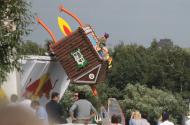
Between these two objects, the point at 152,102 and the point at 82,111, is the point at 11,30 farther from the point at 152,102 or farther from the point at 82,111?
the point at 152,102

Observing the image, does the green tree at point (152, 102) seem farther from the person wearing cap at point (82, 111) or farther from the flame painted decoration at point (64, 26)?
the person wearing cap at point (82, 111)

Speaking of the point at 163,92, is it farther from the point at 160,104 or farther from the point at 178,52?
the point at 178,52

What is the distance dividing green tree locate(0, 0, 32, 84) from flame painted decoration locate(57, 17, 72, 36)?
568 inches

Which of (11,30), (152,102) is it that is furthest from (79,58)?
(152,102)

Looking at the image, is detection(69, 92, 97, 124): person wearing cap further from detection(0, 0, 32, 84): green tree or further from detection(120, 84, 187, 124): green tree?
detection(120, 84, 187, 124): green tree

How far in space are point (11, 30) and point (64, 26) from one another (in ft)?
51.7

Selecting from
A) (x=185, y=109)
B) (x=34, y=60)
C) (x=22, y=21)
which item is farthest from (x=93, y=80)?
(x=185, y=109)

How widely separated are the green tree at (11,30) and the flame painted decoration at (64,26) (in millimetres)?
14419

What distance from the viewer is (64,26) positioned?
91.4 ft

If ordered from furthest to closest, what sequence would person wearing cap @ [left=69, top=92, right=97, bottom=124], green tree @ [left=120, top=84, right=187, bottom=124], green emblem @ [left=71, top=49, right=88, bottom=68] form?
green tree @ [left=120, top=84, right=187, bottom=124] < green emblem @ [left=71, top=49, right=88, bottom=68] < person wearing cap @ [left=69, top=92, right=97, bottom=124]

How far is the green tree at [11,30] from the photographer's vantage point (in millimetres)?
11883

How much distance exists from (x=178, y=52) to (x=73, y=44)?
37.7 metres

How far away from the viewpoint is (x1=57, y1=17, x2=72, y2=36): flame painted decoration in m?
27.2

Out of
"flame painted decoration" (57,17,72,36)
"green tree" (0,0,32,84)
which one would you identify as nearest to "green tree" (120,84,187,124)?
"flame painted decoration" (57,17,72,36)
